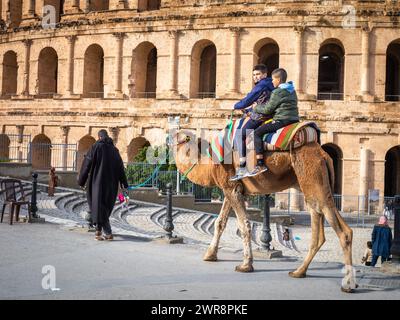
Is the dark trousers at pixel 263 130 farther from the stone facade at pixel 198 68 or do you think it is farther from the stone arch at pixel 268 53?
the stone arch at pixel 268 53

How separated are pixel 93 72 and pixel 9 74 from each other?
26.3ft

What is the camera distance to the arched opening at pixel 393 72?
30.8 meters

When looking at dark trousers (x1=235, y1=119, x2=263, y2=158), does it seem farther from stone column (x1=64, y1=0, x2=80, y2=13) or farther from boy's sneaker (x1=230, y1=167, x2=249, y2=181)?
stone column (x1=64, y1=0, x2=80, y2=13)

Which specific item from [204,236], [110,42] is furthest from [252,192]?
[110,42]

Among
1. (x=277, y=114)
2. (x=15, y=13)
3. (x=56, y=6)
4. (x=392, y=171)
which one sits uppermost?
(x=56, y=6)

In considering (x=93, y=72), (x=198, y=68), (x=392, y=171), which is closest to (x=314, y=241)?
(x=198, y=68)

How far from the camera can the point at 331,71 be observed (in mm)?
32719

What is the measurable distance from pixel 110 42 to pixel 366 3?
52.1 ft

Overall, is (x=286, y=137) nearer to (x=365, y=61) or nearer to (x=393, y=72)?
(x=365, y=61)

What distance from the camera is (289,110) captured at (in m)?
7.22

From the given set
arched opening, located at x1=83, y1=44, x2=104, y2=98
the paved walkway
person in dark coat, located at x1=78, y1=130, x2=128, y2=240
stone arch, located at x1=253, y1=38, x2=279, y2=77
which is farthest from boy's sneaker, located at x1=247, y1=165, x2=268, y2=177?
arched opening, located at x1=83, y1=44, x2=104, y2=98

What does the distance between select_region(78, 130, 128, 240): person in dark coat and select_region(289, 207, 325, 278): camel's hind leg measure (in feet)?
14.3

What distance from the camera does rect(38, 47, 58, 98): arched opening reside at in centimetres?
3462
